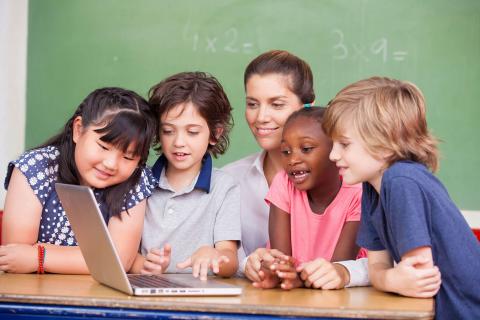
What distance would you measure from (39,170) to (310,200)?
82 centimetres

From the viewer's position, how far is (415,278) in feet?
6.53

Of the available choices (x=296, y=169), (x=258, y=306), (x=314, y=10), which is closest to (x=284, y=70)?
(x=296, y=169)

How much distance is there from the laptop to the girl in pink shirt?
1.69ft

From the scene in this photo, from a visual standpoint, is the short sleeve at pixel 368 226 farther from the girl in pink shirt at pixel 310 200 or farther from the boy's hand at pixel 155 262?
the boy's hand at pixel 155 262

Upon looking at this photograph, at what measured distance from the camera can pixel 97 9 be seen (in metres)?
4.19

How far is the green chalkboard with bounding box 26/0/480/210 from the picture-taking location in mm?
4008

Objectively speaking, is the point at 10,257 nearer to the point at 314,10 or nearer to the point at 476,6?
the point at 314,10

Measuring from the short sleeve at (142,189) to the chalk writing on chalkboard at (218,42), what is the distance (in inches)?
60.2

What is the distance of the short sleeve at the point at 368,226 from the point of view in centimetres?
226

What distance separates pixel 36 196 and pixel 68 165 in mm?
139

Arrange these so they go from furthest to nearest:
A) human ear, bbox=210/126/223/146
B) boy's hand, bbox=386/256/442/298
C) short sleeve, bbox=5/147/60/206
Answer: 1. human ear, bbox=210/126/223/146
2. short sleeve, bbox=5/147/60/206
3. boy's hand, bbox=386/256/442/298

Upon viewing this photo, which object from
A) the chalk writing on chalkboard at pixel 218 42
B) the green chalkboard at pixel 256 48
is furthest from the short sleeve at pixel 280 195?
the chalk writing on chalkboard at pixel 218 42

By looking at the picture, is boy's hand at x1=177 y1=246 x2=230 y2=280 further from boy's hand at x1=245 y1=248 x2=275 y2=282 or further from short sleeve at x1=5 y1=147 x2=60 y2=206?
short sleeve at x1=5 y1=147 x2=60 y2=206

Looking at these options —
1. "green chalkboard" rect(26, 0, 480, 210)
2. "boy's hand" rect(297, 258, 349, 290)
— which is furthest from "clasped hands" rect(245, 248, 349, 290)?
"green chalkboard" rect(26, 0, 480, 210)
